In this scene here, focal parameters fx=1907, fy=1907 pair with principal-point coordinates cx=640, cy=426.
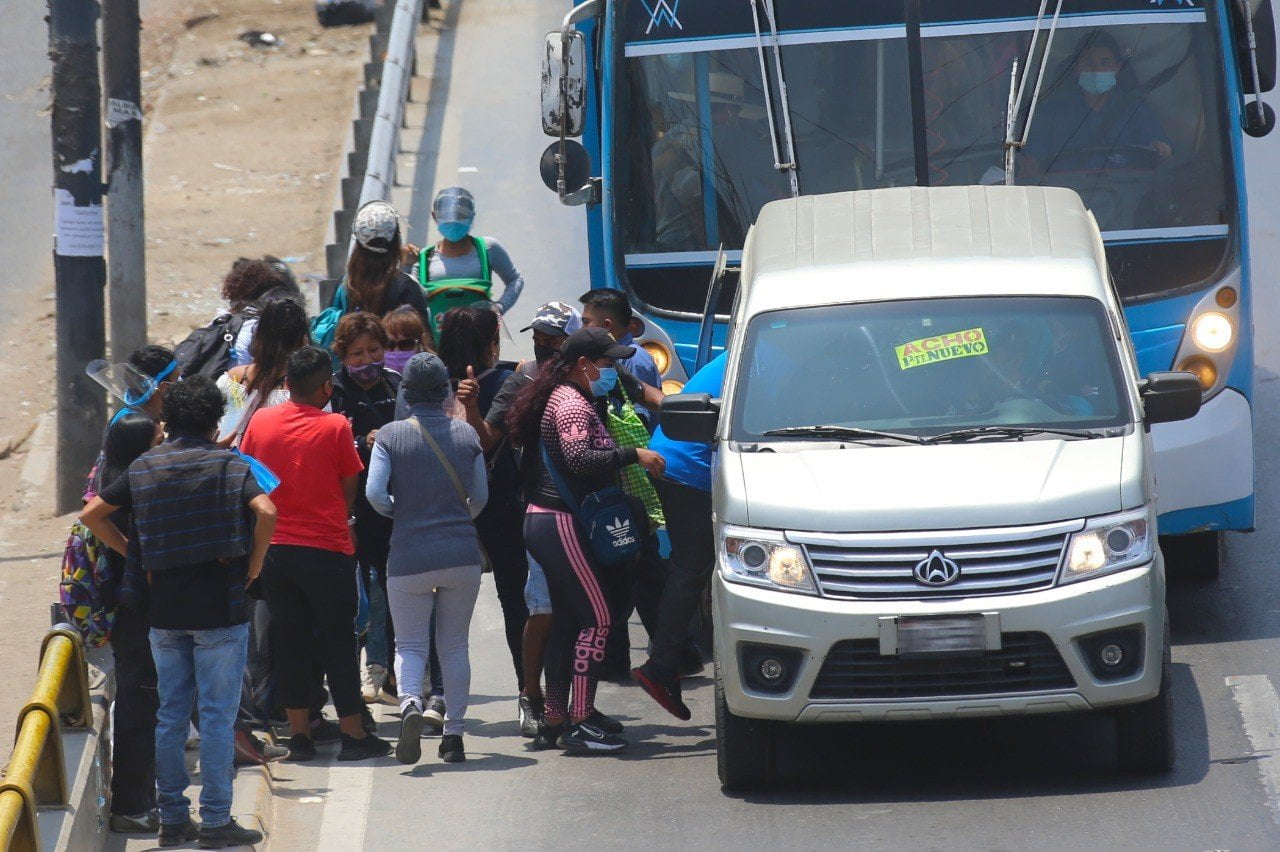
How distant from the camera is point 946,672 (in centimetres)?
672

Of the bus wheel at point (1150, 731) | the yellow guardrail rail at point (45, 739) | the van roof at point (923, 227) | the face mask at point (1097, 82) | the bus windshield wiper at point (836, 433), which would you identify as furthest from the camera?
the face mask at point (1097, 82)

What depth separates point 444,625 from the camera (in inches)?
312

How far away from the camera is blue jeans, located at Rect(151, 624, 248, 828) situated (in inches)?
254

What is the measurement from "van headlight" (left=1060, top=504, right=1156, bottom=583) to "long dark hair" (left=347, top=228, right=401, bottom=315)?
3998mm

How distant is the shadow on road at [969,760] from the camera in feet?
23.1

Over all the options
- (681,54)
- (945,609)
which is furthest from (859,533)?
(681,54)

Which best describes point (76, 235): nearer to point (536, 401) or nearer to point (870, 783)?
point (536, 401)

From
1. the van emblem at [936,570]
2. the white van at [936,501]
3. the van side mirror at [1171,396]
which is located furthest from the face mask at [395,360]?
the van side mirror at [1171,396]

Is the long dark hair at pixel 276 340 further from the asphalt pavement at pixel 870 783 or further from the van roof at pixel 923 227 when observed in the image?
the van roof at pixel 923 227

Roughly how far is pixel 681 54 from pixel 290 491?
352 centimetres

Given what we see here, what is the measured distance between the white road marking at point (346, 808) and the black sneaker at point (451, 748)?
1.00ft

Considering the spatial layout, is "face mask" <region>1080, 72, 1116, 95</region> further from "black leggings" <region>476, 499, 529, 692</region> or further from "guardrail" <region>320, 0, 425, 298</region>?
"guardrail" <region>320, 0, 425, 298</region>

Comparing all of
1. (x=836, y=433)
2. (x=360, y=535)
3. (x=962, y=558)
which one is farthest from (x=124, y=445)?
(x=962, y=558)

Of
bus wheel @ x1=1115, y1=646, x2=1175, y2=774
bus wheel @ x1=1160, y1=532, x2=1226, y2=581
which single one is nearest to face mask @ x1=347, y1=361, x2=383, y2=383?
bus wheel @ x1=1115, y1=646, x2=1175, y2=774
